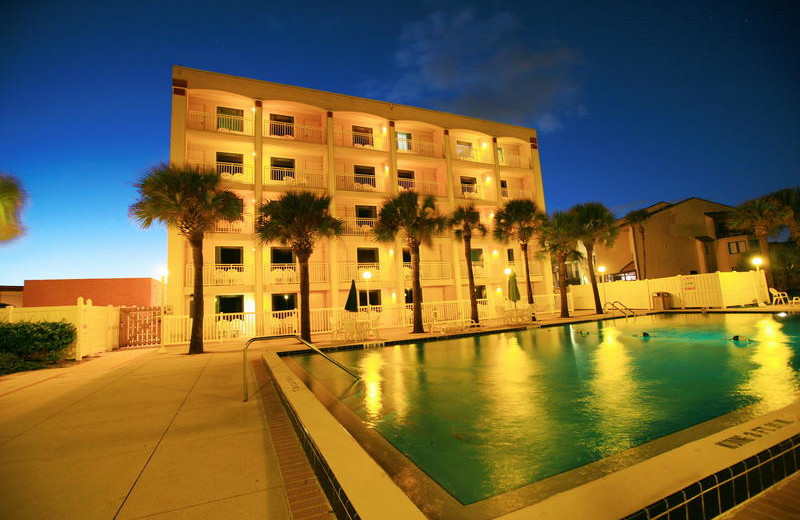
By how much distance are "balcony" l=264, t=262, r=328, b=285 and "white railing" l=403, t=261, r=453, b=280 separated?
511 cm

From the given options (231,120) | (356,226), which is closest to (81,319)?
(231,120)

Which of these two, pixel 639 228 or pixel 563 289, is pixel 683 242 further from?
pixel 563 289

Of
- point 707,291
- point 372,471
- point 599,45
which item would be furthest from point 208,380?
point 599,45

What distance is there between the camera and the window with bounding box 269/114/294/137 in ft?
67.6

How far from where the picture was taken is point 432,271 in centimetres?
2225

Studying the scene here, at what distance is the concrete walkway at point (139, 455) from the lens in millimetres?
2266

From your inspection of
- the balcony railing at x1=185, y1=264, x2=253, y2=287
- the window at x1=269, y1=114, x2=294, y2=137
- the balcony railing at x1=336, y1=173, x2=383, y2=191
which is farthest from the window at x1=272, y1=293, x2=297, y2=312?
the window at x1=269, y1=114, x2=294, y2=137

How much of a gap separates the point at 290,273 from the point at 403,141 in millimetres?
12323

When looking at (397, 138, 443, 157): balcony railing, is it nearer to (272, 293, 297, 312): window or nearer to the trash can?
(272, 293, 297, 312): window

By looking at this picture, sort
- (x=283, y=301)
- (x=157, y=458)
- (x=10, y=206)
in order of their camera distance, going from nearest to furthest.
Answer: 1. (x=157, y=458)
2. (x=10, y=206)
3. (x=283, y=301)

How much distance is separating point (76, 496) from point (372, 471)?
86.2 inches

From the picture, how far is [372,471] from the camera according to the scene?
213cm

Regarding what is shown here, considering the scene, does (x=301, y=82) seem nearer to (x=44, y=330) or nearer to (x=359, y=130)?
(x=359, y=130)

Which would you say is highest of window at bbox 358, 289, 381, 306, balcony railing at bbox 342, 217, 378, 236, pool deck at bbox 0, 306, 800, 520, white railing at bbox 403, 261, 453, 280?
balcony railing at bbox 342, 217, 378, 236
